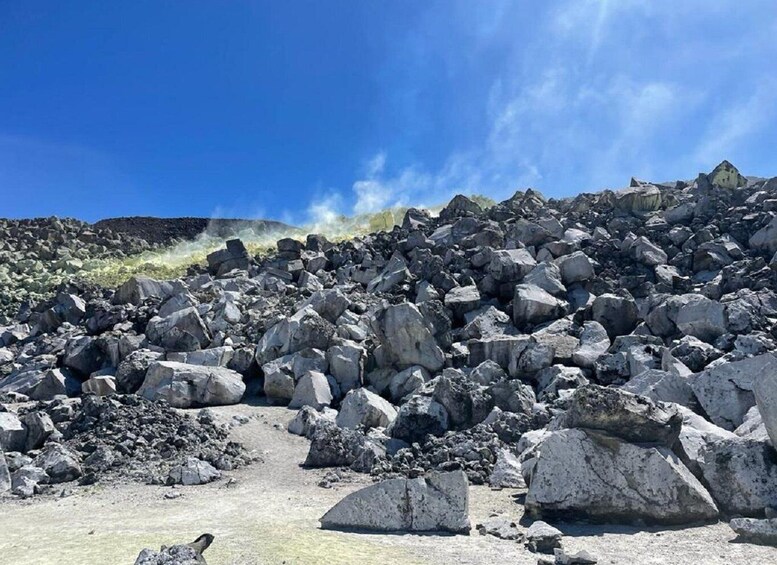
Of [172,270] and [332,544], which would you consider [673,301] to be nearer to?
[332,544]

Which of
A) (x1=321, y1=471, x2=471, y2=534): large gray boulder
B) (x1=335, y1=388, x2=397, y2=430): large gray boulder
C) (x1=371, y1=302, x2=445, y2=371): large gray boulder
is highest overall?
(x1=371, y1=302, x2=445, y2=371): large gray boulder

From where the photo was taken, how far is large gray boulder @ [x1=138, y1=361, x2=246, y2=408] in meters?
18.2

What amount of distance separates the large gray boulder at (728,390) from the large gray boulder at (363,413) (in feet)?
22.3

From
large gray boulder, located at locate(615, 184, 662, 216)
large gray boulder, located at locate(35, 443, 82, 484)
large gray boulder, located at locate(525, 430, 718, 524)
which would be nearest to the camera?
large gray boulder, located at locate(525, 430, 718, 524)

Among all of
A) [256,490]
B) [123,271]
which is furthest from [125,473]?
[123,271]

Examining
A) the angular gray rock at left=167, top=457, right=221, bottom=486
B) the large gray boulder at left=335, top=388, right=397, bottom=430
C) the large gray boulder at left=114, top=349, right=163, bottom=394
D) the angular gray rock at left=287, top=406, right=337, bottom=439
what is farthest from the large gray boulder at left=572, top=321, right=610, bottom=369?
the large gray boulder at left=114, top=349, right=163, bottom=394

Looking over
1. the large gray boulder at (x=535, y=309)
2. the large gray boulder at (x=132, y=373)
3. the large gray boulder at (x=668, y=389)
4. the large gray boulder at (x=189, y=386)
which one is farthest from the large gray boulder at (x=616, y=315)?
the large gray boulder at (x=132, y=373)

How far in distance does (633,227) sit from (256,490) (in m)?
23.7

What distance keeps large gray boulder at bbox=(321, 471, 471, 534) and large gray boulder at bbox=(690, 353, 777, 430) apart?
6208mm

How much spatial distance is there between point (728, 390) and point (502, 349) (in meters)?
7.36

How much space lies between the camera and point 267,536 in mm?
7902

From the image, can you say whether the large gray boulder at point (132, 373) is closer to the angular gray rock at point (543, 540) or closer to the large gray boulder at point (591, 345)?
the large gray boulder at point (591, 345)

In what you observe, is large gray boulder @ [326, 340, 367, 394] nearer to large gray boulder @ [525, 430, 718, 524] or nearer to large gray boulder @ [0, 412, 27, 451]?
large gray boulder @ [0, 412, 27, 451]

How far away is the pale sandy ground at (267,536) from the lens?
7.19 meters
